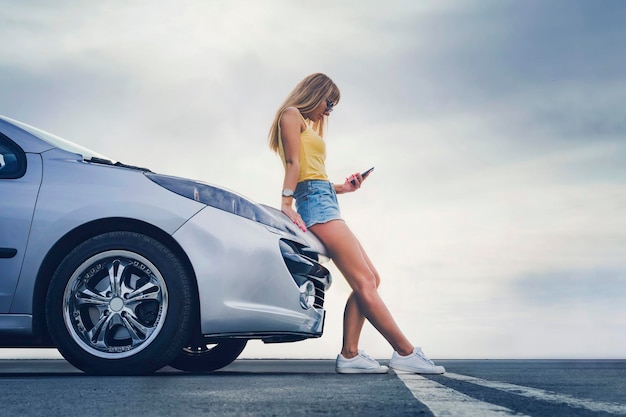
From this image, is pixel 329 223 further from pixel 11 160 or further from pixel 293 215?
pixel 11 160

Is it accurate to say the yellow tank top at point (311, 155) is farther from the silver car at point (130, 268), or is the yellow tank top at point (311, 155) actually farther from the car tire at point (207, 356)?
the car tire at point (207, 356)

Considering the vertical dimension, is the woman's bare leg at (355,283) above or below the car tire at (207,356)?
above

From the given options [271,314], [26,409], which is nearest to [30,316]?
[271,314]

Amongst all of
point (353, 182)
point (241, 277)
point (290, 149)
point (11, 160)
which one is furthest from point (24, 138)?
point (353, 182)

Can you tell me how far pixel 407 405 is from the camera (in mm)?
2984

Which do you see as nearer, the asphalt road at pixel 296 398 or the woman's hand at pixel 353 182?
the asphalt road at pixel 296 398

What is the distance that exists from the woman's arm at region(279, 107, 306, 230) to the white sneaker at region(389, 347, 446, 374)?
109 cm

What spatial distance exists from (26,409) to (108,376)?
1621 mm

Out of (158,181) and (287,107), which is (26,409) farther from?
(287,107)

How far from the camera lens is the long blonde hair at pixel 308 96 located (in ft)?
19.5

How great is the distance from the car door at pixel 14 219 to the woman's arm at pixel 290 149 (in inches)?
62.9

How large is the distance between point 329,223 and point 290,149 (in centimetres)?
57

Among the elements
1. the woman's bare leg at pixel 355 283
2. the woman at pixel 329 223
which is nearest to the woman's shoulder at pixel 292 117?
the woman at pixel 329 223

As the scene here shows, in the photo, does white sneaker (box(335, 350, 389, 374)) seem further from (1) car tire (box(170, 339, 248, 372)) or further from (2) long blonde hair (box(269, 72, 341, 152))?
(2) long blonde hair (box(269, 72, 341, 152))
